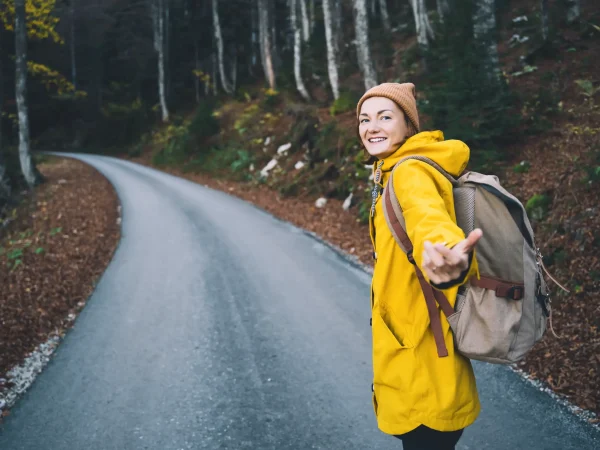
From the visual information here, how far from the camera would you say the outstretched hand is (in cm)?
137

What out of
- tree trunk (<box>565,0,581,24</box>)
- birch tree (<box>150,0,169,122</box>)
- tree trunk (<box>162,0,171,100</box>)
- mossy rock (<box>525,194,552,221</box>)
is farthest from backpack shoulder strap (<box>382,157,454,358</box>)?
tree trunk (<box>162,0,171,100</box>)

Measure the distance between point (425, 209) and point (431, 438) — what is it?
1.03 metres

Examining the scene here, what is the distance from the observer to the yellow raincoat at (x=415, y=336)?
1.77 metres

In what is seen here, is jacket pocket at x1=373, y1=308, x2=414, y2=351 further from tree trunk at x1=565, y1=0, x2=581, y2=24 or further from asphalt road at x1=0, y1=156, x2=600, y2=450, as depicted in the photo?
tree trunk at x1=565, y1=0, x2=581, y2=24

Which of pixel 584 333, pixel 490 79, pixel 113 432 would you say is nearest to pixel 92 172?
pixel 490 79

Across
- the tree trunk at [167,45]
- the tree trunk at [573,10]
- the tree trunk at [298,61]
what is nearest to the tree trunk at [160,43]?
the tree trunk at [167,45]

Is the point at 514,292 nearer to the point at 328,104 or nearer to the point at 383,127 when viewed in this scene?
the point at 383,127

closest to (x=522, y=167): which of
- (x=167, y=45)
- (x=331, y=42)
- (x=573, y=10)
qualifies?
(x=573, y=10)

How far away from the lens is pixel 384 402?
77.7 inches

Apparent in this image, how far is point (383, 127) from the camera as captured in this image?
208 centimetres

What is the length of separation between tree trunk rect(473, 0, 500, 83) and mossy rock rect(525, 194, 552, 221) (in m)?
3.29

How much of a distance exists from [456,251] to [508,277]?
0.46 m

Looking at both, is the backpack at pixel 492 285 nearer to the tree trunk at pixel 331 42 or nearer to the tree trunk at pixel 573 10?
the tree trunk at pixel 573 10

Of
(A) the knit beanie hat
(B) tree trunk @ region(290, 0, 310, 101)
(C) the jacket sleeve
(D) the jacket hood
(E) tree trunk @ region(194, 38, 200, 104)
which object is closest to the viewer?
(C) the jacket sleeve
